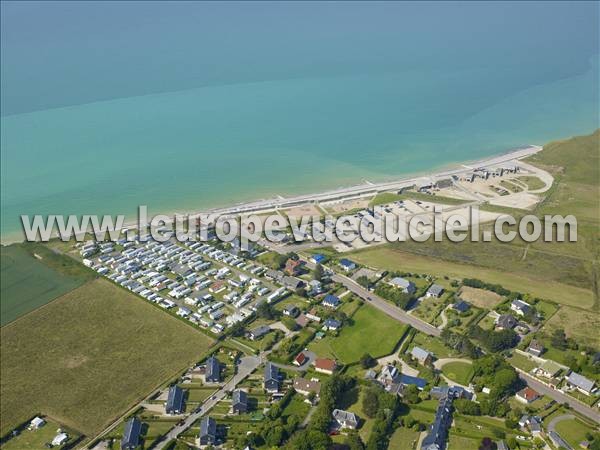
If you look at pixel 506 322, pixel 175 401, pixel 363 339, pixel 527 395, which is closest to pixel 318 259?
pixel 363 339

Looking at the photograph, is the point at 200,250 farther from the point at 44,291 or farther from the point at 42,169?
the point at 42,169

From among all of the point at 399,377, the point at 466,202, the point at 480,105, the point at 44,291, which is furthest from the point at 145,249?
the point at 480,105

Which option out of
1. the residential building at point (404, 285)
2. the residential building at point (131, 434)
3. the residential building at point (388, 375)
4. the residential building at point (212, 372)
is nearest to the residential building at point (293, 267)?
the residential building at point (404, 285)

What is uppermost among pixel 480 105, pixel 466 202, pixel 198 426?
pixel 480 105

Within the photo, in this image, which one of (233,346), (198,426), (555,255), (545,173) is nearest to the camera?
(198,426)

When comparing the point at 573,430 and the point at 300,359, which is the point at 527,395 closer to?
the point at 573,430

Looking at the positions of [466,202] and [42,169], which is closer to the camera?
[466,202]

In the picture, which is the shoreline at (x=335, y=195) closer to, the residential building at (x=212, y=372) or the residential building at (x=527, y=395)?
the residential building at (x=212, y=372)
